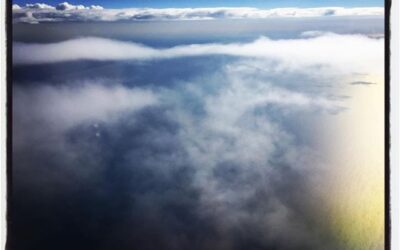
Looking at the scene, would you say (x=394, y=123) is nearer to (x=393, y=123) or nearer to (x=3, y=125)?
(x=393, y=123)

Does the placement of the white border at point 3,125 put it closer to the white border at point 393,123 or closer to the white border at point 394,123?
the white border at point 393,123

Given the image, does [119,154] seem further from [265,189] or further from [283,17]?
[283,17]

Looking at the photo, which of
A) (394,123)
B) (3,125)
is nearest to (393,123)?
(394,123)

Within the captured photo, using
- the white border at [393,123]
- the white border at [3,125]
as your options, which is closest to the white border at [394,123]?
the white border at [393,123]

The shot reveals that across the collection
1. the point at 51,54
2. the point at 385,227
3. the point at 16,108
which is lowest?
the point at 385,227

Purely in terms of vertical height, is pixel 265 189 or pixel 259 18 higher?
pixel 259 18

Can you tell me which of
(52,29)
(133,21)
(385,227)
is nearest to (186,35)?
(133,21)

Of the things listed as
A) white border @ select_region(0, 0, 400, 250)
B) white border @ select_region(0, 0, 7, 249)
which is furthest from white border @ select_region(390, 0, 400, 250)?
white border @ select_region(0, 0, 7, 249)

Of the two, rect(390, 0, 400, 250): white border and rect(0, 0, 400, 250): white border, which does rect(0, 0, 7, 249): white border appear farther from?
rect(390, 0, 400, 250): white border

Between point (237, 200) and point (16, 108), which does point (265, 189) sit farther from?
point (16, 108)

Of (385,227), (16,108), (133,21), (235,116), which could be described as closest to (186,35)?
(133,21)
